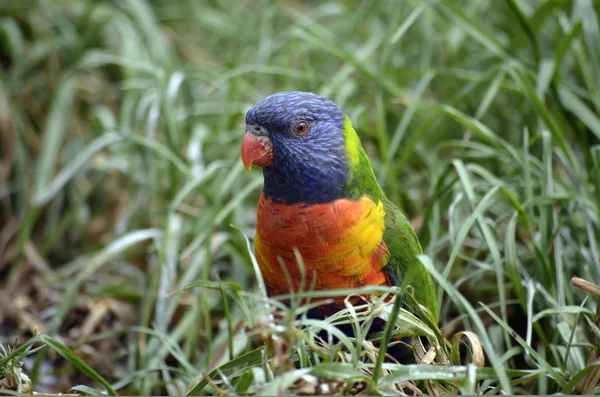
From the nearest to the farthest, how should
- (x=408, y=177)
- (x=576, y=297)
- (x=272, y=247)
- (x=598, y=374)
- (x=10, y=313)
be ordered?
(x=598, y=374) < (x=272, y=247) < (x=576, y=297) < (x=10, y=313) < (x=408, y=177)

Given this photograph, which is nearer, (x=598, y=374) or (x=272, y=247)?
(x=598, y=374)

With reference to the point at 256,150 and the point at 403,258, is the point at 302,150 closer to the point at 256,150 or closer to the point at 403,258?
the point at 256,150

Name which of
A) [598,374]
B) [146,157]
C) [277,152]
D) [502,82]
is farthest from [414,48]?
[598,374]

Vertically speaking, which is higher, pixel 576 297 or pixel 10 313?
pixel 576 297

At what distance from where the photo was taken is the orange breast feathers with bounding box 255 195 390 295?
196cm

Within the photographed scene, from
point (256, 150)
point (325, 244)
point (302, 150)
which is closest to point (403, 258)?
point (325, 244)

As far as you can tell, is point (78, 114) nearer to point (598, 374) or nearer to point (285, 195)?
point (285, 195)

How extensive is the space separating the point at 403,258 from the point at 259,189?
1333 mm

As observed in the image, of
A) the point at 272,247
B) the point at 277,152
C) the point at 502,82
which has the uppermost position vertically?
the point at 502,82

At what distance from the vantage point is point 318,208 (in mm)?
2002

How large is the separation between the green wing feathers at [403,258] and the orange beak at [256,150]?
1.56ft

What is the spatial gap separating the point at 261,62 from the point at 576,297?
86.5 inches

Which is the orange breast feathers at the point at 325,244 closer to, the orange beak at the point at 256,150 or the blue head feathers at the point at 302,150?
the blue head feathers at the point at 302,150

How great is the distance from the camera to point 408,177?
3.22m
